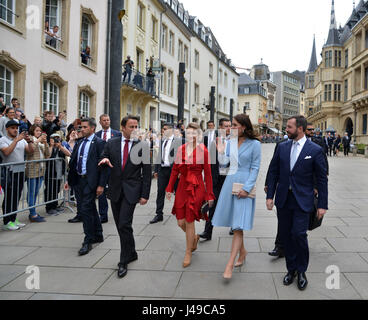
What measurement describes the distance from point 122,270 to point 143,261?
524 millimetres

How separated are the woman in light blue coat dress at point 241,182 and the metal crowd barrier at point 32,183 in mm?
3662

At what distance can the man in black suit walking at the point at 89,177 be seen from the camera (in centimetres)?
512

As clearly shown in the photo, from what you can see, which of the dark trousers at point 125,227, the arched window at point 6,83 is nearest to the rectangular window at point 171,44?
the arched window at point 6,83

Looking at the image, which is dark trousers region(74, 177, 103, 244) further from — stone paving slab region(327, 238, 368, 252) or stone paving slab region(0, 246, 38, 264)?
stone paving slab region(327, 238, 368, 252)

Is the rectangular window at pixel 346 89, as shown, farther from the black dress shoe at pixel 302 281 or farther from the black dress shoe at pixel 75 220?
the black dress shoe at pixel 302 281

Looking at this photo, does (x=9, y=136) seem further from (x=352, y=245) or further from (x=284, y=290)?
(x=352, y=245)

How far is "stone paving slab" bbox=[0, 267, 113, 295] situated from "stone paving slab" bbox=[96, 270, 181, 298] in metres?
0.12

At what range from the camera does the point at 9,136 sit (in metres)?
6.43

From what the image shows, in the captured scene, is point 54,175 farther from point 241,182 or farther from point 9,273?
point 241,182

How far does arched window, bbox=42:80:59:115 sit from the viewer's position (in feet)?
46.0

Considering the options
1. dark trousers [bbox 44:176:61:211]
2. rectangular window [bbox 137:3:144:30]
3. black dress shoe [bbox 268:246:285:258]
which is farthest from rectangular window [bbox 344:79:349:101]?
black dress shoe [bbox 268:246:285:258]

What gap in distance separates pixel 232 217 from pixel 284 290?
94 centimetres
